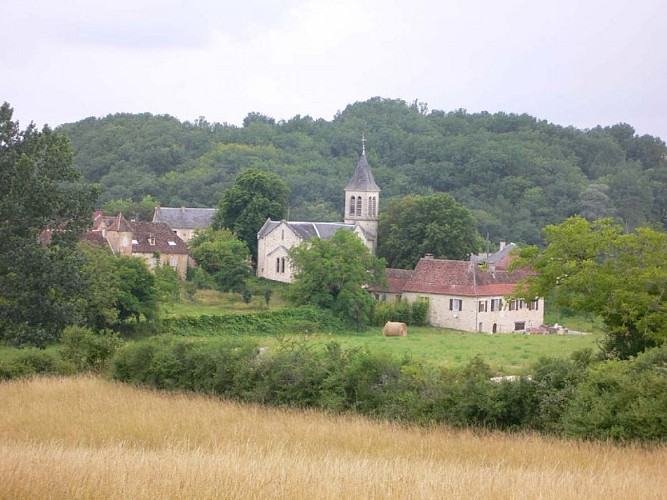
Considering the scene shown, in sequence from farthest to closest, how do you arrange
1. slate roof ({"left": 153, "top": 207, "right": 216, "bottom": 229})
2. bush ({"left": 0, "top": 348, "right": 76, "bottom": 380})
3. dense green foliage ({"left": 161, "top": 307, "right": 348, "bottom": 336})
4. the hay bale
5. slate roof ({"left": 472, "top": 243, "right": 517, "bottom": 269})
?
1. slate roof ({"left": 153, "top": 207, "right": 216, "bottom": 229})
2. slate roof ({"left": 472, "top": 243, "right": 517, "bottom": 269})
3. the hay bale
4. dense green foliage ({"left": 161, "top": 307, "right": 348, "bottom": 336})
5. bush ({"left": 0, "top": 348, "right": 76, "bottom": 380})

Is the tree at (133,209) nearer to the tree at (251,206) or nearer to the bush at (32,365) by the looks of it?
the tree at (251,206)

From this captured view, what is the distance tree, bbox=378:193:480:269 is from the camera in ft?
251

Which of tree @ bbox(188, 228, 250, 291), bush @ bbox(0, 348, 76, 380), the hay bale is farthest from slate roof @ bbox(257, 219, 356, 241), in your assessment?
bush @ bbox(0, 348, 76, 380)

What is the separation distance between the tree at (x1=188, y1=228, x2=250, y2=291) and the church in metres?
1.85

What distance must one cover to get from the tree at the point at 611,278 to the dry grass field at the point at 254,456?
46.2 ft

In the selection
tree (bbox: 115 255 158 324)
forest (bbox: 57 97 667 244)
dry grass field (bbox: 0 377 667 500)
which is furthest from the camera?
forest (bbox: 57 97 667 244)

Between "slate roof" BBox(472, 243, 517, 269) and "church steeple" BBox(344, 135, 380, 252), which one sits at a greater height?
"church steeple" BBox(344, 135, 380, 252)

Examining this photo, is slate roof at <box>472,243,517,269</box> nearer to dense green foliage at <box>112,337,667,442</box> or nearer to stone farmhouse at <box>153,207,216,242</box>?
stone farmhouse at <box>153,207,216,242</box>

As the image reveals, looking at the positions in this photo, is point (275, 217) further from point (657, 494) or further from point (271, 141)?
point (271, 141)

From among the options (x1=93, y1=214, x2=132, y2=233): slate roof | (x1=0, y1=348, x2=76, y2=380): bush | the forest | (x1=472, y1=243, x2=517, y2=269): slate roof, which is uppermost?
the forest

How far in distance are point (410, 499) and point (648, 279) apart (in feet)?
80.1

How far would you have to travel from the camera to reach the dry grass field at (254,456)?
10.3 m

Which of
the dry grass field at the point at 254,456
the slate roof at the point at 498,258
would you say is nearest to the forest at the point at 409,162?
the slate roof at the point at 498,258

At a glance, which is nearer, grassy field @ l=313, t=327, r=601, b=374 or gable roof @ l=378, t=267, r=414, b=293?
grassy field @ l=313, t=327, r=601, b=374
